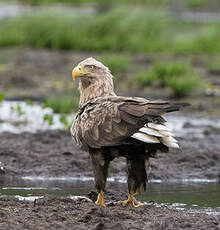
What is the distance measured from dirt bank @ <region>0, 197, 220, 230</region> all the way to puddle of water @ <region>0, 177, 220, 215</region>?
2.35 ft

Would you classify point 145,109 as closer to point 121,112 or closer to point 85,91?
point 121,112

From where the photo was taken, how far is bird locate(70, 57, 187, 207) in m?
7.67

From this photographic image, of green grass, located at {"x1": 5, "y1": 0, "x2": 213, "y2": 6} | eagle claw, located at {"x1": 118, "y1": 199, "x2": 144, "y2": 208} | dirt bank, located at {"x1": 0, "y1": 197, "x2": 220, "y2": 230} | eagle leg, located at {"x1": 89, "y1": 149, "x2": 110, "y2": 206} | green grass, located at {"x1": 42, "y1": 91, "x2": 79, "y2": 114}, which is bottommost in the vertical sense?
dirt bank, located at {"x1": 0, "y1": 197, "x2": 220, "y2": 230}

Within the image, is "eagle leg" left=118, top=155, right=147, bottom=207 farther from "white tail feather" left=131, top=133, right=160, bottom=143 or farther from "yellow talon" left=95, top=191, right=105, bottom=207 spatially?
"white tail feather" left=131, top=133, right=160, bottom=143

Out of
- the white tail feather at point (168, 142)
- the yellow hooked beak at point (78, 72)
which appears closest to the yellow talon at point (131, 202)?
the white tail feather at point (168, 142)

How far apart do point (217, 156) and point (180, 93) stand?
6.44m

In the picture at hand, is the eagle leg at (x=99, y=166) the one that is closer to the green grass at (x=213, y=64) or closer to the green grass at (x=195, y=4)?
the green grass at (x=213, y=64)

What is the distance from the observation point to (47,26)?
24.2 meters

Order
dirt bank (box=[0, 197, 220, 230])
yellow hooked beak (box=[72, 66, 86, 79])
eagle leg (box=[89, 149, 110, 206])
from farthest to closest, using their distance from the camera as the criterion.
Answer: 1. yellow hooked beak (box=[72, 66, 86, 79])
2. eagle leg (box=[89, 149, 110, 206])
3. dirt bank (box=[0, 197, 220, 230])

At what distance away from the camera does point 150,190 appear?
31.9ft

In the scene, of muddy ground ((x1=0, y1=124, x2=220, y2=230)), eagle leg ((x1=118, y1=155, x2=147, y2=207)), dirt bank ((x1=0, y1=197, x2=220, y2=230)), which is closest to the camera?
dirt bank ((x1=0, y1=197, x2=220, y2=230))

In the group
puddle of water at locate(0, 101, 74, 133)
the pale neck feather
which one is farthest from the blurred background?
the pale neck feather

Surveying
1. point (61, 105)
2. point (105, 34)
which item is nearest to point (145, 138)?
point (61, 105)

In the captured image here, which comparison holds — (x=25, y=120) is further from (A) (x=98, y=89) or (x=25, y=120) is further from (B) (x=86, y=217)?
(B) (x=86, y=217)
